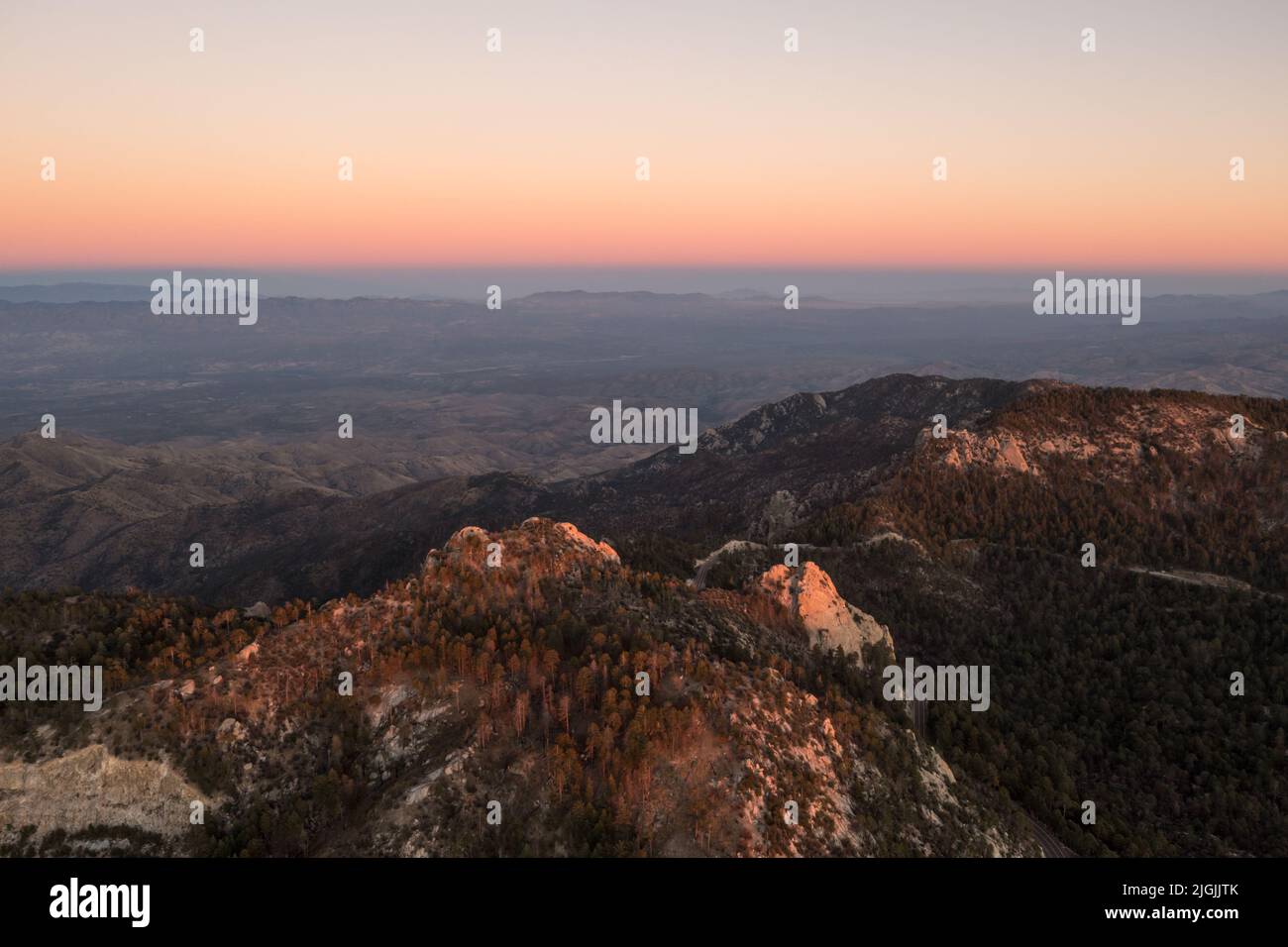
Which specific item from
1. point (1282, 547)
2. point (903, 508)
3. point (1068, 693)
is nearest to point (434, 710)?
point (1068, 693)

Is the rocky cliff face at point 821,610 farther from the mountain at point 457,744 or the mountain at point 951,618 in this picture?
the mountain at point 457,744

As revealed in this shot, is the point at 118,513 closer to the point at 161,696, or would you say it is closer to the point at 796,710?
the point at 161,696

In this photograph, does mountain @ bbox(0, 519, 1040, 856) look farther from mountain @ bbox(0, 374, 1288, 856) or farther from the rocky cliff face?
the rocky cliff face

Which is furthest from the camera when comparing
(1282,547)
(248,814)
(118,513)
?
(118,513)

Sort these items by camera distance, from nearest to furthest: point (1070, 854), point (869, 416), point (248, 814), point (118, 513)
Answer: point (248, 814)
point (1070, 854)
point (869, 416)
point (118, 513)

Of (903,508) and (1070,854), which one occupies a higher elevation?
(903,508)

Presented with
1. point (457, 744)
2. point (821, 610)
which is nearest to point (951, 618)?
point (821, 610)

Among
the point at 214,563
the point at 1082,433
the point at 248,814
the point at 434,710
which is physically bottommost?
the point at 214,563

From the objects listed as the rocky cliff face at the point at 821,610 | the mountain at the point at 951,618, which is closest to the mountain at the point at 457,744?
the mountain at the point at 951,618

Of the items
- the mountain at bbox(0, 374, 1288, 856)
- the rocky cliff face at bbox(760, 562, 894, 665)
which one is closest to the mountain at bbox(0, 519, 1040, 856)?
the mountain at bbox(0, 374, 1288, 856)

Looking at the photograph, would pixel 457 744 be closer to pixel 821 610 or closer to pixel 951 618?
pixel 821 610

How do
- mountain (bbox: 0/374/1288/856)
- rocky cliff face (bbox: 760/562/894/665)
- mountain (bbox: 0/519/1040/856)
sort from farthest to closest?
rocky cliff face (bbox: 760/562/894/665)
mountain (bbox: 0/374/1288/856)
mountain (bbox: 0/519/1040/856)
